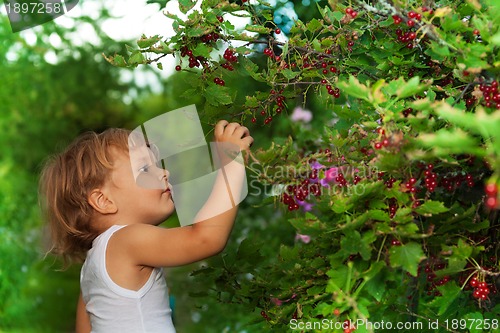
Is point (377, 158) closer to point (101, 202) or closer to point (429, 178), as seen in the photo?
point (429, 178)

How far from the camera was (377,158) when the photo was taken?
5.16ft

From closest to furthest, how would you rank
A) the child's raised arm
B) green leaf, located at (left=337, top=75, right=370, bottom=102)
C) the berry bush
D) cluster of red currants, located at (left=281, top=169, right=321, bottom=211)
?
1. green leaf, located at (left=337, top=75, right=370, bottom=102)
2. the berry bush
3. cluster of red currants, located at (left=281, top=169, right=321, bottom=211)
4. the child's raised arm

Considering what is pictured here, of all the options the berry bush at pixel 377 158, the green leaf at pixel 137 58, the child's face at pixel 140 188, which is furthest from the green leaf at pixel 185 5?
the child's face at pixel 140 188

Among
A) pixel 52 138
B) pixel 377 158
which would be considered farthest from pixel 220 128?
pixel 52 138

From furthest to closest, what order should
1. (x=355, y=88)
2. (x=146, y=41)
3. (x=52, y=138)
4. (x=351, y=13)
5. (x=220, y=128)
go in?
(x=52, y=138)
(x=220, y=128)
(x=146, y=41)
(x=351, y=13)
(x=355, y=88)

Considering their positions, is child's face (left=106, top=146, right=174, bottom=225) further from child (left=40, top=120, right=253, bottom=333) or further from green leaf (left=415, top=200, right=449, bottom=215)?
green leaf (left=415, top=200, right=449, bottom=215)

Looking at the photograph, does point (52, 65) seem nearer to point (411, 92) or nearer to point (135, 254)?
point (135, 254)

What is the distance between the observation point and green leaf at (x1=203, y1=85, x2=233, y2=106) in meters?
2.09

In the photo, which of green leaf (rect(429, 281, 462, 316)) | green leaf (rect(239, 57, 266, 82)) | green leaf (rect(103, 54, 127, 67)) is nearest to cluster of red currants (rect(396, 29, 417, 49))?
green leaf (rect(239, 57, 266, 82))

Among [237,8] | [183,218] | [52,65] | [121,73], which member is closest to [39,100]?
[52,65]

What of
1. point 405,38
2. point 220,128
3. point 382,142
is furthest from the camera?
point 220,128

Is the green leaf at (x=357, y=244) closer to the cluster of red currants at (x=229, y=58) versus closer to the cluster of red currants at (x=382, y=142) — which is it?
the cluster of red currants at (x=382, y=142)

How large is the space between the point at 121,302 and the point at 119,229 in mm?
212

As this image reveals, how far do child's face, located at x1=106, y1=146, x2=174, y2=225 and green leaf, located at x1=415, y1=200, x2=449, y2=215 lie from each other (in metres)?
0.97
